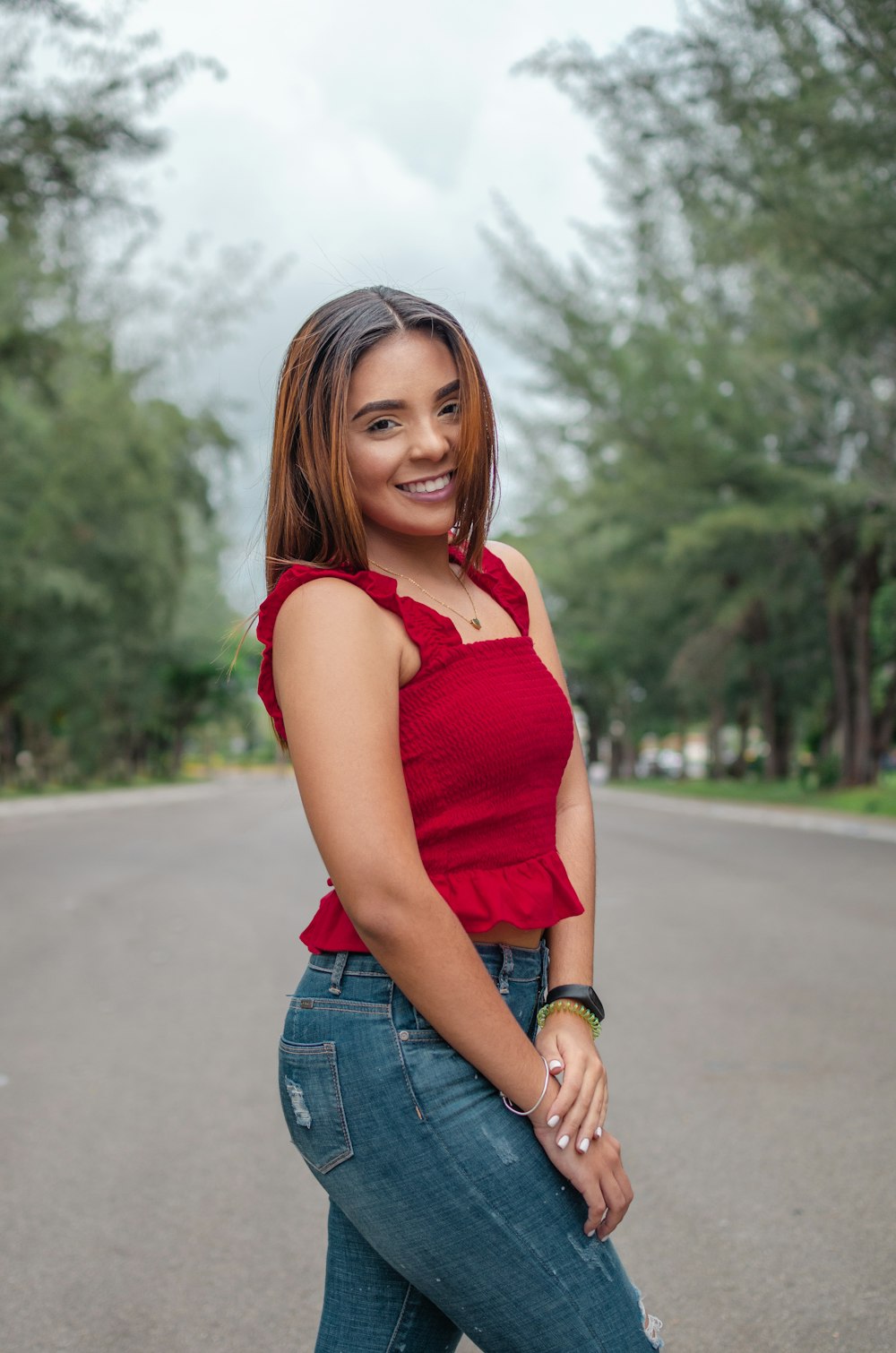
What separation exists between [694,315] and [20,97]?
15117 mm

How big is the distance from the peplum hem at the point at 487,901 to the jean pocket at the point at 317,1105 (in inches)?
5.3

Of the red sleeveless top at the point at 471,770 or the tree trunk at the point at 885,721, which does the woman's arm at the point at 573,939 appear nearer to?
the red sleeveless top at the point at 471,770

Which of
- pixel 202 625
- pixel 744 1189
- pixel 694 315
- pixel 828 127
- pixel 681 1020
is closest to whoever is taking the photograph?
pixel 744 1189

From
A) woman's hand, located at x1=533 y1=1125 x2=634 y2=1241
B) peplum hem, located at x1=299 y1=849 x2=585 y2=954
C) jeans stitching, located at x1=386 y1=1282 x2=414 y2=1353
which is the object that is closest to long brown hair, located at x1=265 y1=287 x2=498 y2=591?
peplum hem, located at x1=299 y1=849 x2=585 y2=954

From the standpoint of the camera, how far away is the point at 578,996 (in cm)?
196

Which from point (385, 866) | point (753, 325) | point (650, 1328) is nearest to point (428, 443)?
point (385, 866)

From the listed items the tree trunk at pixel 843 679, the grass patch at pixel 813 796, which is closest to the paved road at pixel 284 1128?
the grass patch at pixel 813 796

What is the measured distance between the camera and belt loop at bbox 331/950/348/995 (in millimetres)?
1837

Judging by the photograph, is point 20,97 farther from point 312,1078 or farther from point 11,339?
point 312,1078

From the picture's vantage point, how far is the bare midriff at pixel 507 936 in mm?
1894

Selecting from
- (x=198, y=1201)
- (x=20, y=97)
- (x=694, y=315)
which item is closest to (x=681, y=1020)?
(x=198, y=1201)

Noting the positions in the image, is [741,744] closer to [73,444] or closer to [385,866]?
[73,444]

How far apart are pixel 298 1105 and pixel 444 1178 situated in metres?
0.22

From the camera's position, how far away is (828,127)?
1392 centimetres
